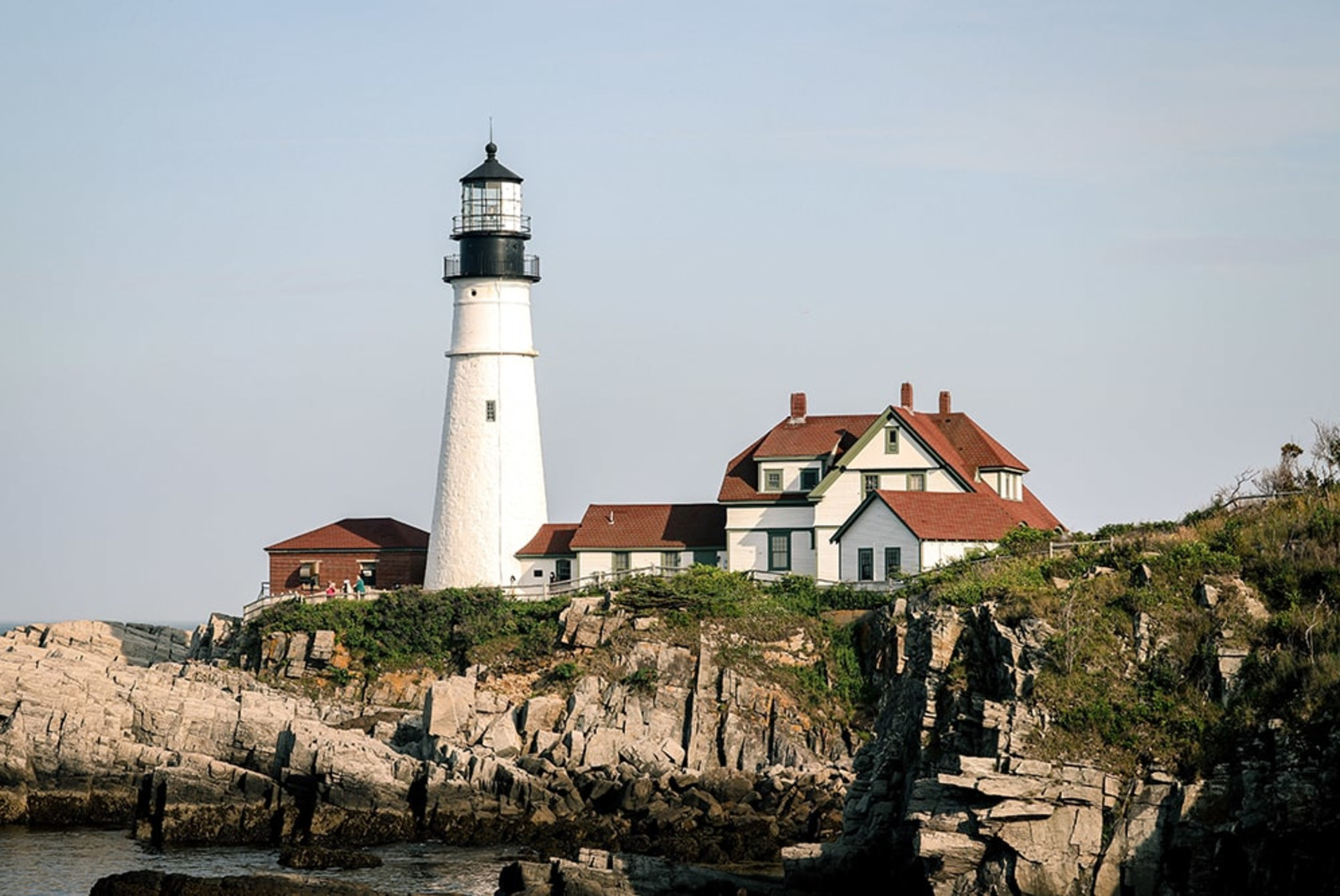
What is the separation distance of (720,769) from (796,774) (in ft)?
6.85

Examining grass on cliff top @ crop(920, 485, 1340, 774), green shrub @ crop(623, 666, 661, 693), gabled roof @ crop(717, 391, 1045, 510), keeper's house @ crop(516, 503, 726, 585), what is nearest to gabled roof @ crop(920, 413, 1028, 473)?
gabled roof @ crop(717, 391, 1045, 510)

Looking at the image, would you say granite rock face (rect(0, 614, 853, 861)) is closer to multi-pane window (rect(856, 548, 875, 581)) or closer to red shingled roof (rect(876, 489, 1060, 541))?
multi-pane window (rect(856, 548, 875, 581))

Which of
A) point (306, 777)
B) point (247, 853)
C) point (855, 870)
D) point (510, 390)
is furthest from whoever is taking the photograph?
point (510, 390)

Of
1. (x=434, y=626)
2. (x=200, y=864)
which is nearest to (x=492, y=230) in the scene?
(x=434, y=626)

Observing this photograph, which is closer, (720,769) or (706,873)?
(706,873)

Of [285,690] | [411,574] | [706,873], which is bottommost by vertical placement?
[706,873]

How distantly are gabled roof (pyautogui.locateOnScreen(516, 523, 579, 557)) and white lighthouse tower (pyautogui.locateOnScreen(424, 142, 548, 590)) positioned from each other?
31 cm

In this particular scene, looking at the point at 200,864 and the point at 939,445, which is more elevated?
the point at 939,445

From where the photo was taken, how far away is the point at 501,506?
5028 centimetres

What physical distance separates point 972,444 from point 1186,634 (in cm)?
2306

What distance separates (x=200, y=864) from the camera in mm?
32125

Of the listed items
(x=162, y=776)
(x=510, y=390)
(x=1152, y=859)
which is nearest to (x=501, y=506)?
(x=510, y=390)

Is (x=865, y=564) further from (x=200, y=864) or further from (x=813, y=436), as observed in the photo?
(x=200, y=864)

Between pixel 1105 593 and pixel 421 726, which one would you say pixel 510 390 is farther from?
pixel 1105 593
